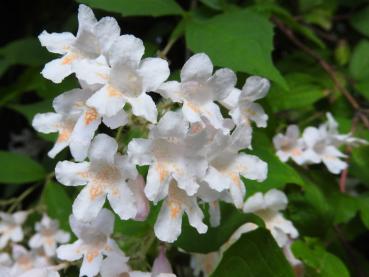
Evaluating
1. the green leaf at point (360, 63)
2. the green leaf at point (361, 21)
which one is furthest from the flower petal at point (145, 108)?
the green leaf at point (361, 21)

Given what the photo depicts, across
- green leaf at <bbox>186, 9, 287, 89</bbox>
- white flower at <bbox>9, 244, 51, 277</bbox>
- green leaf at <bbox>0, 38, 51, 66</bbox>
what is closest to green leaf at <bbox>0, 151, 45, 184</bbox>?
white flower at <bbox>9, 244, 51, 277</bbox>

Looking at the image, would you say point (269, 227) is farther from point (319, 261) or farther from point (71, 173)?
point (71, 173)

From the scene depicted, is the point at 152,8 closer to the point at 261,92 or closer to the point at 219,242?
the point at 261,92

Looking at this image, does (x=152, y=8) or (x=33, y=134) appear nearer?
(x=152, y=8)

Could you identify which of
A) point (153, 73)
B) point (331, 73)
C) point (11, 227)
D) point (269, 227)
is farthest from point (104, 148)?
point (331, 73)

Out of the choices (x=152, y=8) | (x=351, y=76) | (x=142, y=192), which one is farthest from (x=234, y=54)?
(x=351, y=76)

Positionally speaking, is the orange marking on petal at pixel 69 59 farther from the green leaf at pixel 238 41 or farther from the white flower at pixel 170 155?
the green leaf at pixel 238 41
